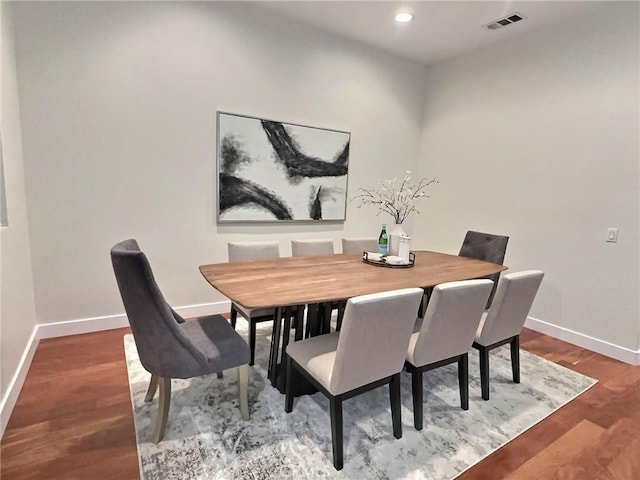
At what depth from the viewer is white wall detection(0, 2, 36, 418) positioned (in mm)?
1930

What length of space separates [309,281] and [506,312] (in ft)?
4.11

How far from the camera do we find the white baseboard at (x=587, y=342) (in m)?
2.92

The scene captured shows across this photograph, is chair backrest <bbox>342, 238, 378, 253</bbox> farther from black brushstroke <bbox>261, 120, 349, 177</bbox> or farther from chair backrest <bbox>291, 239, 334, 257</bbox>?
black brushstroke <bbox>261, 120, 349, 177</bbox>

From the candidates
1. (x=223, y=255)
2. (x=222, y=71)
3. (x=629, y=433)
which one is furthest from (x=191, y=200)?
(x=629, y=433)

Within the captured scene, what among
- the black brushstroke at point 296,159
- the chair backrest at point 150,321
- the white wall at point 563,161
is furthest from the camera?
the black brushstroke at point 296,159

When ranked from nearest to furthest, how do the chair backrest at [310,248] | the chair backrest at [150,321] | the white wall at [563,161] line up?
1. the chair backrest at [150,321]
2. the white wall at [563,161]
3. the chair backrest at [310,248]

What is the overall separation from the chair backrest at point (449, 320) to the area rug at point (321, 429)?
0.42 m

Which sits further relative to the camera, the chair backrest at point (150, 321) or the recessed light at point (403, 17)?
the recessed light at point (403, 17)

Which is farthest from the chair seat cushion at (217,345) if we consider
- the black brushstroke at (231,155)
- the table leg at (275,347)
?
the black brushstroke at (231,155)

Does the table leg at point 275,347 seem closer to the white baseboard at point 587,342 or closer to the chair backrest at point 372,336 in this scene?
the chair backrest at point 372,336

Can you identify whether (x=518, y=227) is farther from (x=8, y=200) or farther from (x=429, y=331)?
(x=8, y=200)

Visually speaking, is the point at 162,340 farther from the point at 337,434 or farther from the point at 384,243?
the point at 384,243

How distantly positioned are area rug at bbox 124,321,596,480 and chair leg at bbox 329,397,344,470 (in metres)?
0.04

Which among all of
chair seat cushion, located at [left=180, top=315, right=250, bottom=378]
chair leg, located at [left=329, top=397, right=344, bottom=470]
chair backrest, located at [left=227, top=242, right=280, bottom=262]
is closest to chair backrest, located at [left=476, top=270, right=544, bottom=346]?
chair leg, located at [left=329, top=397, right=344, bottom=470]
